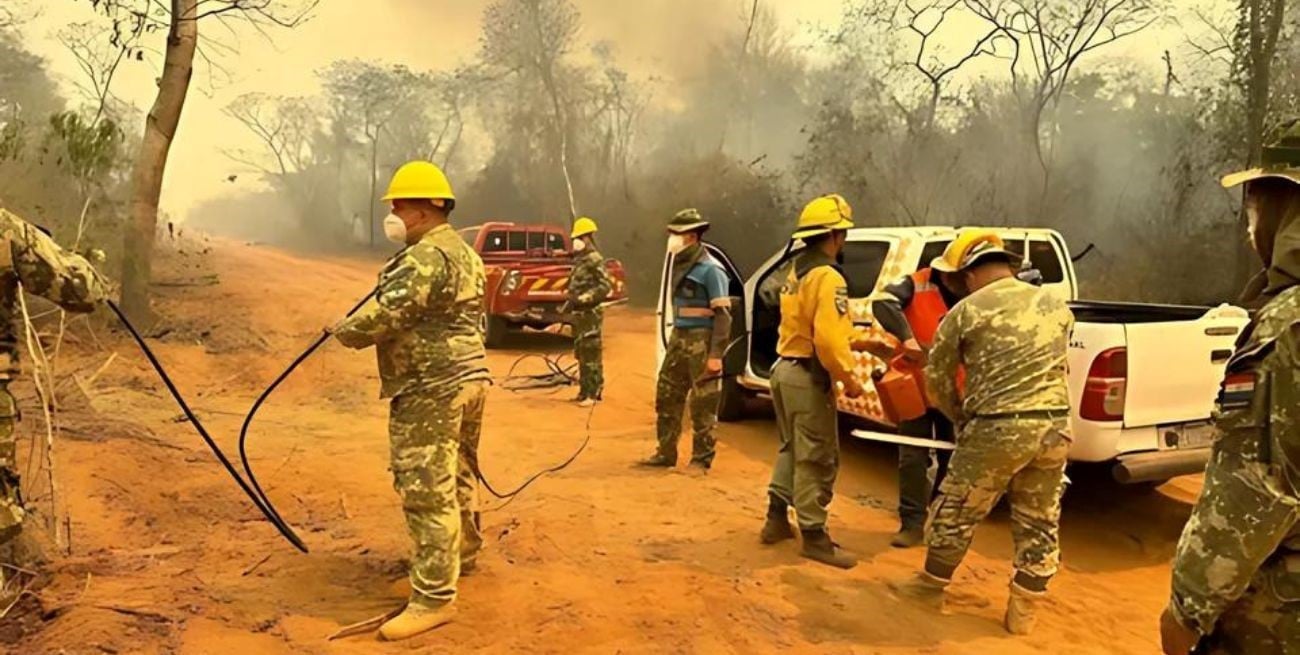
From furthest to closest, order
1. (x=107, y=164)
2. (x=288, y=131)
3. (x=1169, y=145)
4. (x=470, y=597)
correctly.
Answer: (x=288, y=131) < (x=1169, y=145) < (x=107, y=164) < (x=470, y=597)

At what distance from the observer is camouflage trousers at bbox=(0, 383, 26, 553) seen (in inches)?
138

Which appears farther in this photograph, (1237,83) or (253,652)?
(1237,83)

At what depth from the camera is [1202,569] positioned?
6.12 feet

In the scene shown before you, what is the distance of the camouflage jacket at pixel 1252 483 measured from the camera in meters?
1.77

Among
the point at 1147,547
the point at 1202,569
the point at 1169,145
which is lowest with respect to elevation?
the point at 1147,547

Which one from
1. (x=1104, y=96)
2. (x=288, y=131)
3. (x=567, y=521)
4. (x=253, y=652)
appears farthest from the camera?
(x=288, y=131)

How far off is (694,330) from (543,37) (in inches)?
994

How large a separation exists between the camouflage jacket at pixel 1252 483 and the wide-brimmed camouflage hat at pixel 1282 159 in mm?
268

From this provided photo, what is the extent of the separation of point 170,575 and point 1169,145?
22223 millimetres

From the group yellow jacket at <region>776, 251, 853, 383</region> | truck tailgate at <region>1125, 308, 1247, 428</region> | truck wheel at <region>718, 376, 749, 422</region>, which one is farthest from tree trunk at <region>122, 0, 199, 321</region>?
truck tailgate at <region>1125, 308, 1247, 428</region>

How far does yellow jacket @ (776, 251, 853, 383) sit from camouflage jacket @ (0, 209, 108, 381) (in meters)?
3.24

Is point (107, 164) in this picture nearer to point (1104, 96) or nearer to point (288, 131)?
point (1104, 96)

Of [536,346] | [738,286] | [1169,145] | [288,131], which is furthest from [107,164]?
[288,131]

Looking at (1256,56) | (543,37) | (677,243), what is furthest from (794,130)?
(677,243)
